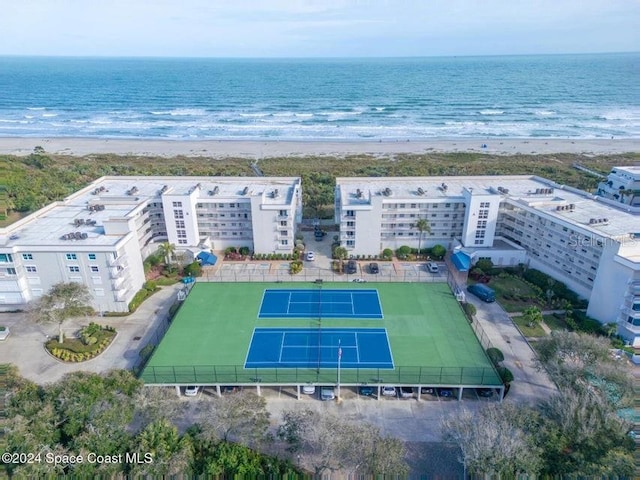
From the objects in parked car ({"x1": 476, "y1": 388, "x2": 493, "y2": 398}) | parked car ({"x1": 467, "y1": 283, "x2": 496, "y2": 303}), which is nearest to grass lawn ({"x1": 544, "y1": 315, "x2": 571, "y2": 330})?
parked car ({"x1": 467, "y1": 283, "x2": 496, "y2": 303})

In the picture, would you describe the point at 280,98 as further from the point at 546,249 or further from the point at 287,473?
the point at 287,473

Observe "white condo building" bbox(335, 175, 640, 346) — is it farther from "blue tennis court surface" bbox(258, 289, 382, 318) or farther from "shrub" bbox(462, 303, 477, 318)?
"shrub" bbox(462, 303, 477, 318)

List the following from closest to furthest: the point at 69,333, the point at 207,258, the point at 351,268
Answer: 1. the point at 69,333
2. the point at 351,268
3. the point at 207,258

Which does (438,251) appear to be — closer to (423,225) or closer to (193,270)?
(423,225)

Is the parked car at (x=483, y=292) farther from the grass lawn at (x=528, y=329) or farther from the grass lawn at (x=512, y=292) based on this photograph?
the grass lawn at (x=528, y=329)

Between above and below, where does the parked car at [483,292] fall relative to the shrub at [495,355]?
below

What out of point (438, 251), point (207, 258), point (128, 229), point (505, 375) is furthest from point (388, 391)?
point (128, 229)

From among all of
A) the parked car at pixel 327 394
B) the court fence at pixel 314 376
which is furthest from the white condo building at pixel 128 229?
the parked car at pixel 327 394

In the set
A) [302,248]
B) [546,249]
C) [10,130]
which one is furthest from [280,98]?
[546,249]
